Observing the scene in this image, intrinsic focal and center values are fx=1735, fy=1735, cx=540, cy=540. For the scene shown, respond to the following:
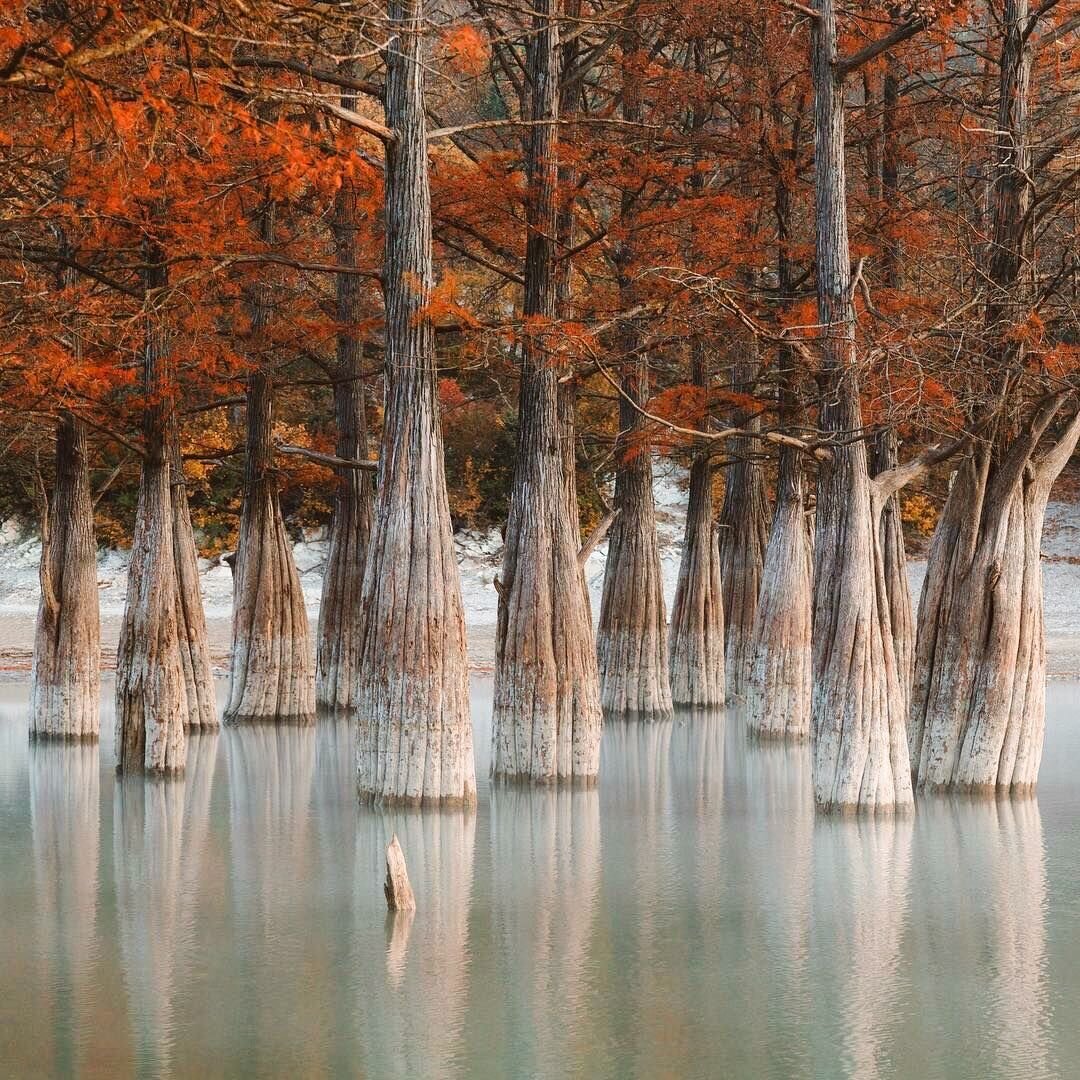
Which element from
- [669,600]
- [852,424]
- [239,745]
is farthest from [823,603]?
[669,600]

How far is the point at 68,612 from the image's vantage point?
20688 mm

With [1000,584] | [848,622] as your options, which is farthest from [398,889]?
[1000,584]

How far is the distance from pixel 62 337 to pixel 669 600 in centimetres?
2541

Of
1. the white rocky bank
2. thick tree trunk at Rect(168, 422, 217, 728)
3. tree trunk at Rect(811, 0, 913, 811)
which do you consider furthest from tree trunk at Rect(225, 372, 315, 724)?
Result: tree trunk at Rect(811, 0, 913, 811)

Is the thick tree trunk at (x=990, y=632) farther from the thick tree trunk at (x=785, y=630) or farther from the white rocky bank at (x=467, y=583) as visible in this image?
the white rocky bank at (x=467, y=583)

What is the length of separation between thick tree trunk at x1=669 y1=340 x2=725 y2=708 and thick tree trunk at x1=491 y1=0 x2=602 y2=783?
8516 mm

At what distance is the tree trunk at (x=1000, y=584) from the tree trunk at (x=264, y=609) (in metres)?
10.3

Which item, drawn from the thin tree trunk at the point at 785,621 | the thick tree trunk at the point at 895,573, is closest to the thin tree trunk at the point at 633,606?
the thin tree trunk at the point at 785,621

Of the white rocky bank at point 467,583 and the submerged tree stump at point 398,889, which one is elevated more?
the white rocky bank at point 467,583

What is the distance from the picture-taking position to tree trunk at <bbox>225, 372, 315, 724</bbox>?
24.0 meters

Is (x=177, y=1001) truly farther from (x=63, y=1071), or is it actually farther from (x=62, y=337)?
(x=62, y=337)

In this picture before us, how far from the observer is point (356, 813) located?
1661 cm

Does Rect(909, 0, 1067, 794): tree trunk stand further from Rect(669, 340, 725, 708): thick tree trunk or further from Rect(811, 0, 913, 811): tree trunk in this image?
Rect(669, 340, 725, 708): thick tree trunk

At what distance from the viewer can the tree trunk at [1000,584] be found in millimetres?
16125
